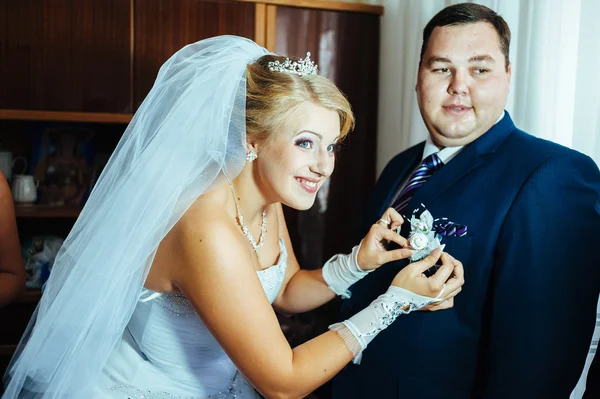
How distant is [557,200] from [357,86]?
1.78 m

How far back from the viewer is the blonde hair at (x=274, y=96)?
5.04 feet

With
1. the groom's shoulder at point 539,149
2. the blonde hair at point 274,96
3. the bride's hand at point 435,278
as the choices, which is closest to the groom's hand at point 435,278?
the bride's hand at point 435,278

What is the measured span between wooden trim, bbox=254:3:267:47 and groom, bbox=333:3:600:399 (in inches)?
51.0

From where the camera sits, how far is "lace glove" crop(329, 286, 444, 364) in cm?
144

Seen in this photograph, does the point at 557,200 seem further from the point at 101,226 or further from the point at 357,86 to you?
the point at 357,86

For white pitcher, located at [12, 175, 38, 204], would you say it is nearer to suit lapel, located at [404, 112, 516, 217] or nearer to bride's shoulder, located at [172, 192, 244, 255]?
bride's shoulder, located at [172, 192, 244, 255]

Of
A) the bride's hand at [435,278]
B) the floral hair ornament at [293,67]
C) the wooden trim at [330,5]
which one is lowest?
the bride's hand at [435,278]

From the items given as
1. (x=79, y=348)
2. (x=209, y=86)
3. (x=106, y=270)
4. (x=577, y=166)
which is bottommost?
(x=79, y=348)

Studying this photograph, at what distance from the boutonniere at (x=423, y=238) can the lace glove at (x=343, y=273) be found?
0.66ft

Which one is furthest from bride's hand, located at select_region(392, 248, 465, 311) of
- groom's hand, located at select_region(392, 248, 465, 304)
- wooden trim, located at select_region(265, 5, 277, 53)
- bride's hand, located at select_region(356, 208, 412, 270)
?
wooden trim, located at select_region(265, 5, 277, 53)

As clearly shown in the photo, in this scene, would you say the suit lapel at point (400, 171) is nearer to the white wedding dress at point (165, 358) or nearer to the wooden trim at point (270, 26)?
the white wedding dress at point (165, 358)

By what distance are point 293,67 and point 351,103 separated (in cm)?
152

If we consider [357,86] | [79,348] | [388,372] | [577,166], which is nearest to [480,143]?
[577,166]

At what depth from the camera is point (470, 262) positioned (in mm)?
1532
